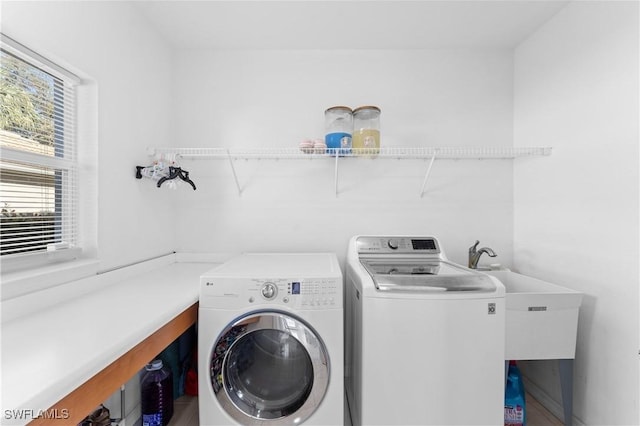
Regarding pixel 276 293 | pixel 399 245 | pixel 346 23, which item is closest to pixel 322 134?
pixel 346 23

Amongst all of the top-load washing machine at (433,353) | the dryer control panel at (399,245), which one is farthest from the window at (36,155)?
the dryer control panel at (399,245)

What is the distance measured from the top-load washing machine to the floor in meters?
0.68

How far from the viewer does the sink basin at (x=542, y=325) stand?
5.12 ft

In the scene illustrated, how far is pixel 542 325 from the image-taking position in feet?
5.18

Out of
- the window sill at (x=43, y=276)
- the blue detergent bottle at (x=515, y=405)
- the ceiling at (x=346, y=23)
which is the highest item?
the ceiling at (x=346, y=23)

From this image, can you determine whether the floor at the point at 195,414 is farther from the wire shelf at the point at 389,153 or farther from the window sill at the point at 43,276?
the wire shelf at the point at 389,153

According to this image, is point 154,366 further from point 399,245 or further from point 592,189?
point 592,189

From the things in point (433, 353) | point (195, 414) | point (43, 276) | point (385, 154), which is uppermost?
point (385, 154)

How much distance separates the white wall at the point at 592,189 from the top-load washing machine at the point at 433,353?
649 mm

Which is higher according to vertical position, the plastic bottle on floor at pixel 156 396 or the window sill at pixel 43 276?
the window sill at pixel 43 276

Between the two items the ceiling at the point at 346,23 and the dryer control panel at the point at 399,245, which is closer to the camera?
the ceiling at the point at 346,23

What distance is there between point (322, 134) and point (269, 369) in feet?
5.29

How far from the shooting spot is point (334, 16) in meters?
1.87

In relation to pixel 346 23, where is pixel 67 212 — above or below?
below
